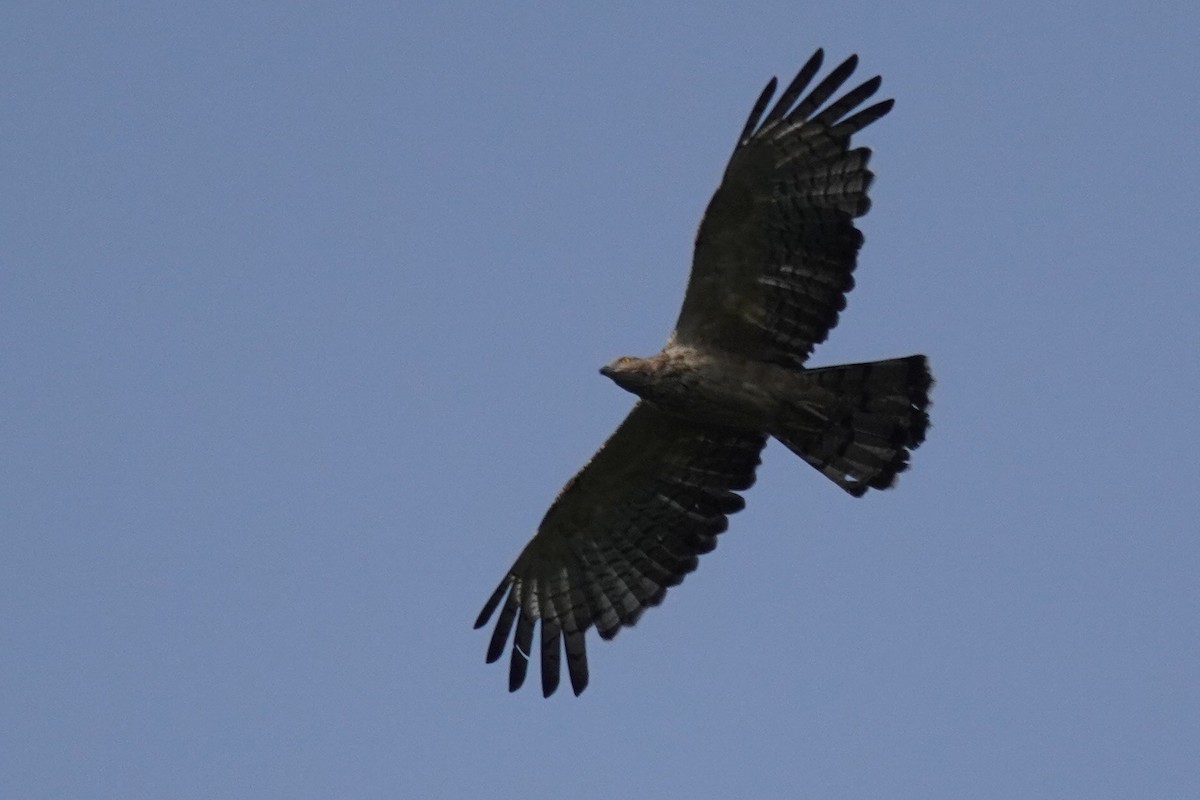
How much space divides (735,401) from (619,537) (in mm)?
1600

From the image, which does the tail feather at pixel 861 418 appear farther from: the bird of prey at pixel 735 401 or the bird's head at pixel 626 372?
the bird's head at pixel 626 372

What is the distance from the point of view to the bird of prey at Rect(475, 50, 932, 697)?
1402cm

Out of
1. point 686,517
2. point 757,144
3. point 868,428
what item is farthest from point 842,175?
point 686,517

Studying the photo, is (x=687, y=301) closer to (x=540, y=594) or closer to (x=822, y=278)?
(x=822, y=278)

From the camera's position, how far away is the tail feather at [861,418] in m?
14.5

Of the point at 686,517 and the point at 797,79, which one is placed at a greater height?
the point at 797,79

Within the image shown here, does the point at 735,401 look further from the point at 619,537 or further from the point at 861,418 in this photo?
the point at 619,537

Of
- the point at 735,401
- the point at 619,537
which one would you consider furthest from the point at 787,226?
the point at 619,537

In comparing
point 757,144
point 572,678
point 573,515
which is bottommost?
point 572,678

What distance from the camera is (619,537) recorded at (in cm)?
1551

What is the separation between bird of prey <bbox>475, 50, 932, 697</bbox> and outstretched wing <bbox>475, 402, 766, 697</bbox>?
0.01 m

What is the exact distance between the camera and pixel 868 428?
14602mm

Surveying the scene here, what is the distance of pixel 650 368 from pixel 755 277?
930 mm

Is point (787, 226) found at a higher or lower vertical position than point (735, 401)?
higher
